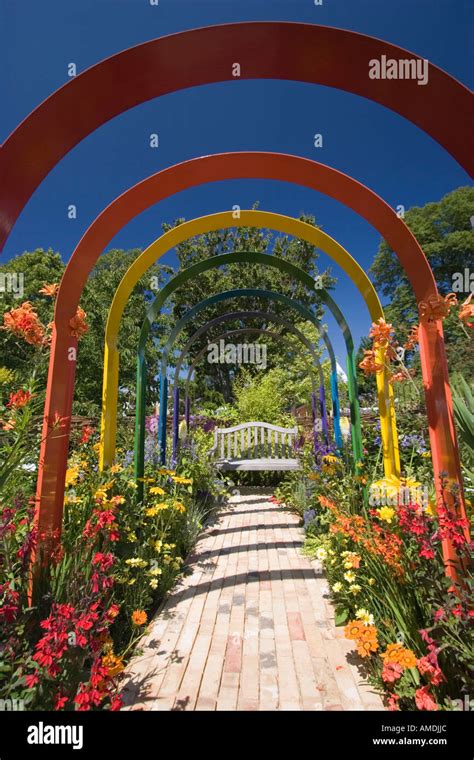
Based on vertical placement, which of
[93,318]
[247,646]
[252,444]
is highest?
[93,318]

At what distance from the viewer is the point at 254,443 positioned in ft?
22.5

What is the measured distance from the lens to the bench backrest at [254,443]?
264 inches

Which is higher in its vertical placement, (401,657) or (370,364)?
(370,364)

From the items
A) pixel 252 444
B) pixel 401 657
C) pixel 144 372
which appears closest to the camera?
pixel 401 657

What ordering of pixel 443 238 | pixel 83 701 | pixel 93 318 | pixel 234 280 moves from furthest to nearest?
pixel 443 238 → pixel 234 280 → pixel 93 318 → pixel 83 701

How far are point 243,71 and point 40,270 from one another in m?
19.8

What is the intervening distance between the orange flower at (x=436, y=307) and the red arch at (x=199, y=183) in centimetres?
9

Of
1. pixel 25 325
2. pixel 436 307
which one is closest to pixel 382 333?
pixel 436 307

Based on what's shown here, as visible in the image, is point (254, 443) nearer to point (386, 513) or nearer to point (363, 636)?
point (386, 513)

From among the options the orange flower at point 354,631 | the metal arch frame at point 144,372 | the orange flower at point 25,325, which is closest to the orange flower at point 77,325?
the orange flower at point 25,325

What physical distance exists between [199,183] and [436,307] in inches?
78.5

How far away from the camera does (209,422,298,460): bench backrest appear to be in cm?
671

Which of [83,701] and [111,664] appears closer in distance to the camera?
[83,701]
